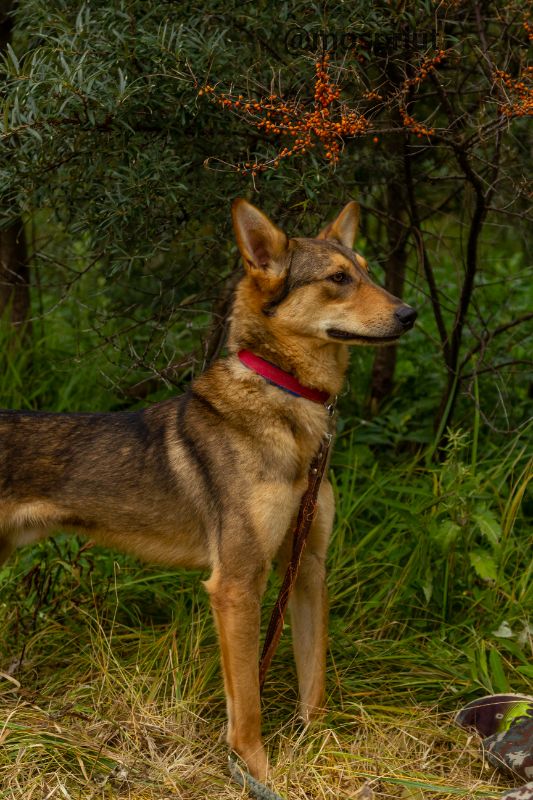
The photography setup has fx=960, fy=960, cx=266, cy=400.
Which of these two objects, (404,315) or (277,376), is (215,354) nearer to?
(277,376)

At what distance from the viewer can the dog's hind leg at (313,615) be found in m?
3.88

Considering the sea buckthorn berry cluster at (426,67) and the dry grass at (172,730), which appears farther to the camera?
the sea buckthorn berry cluster at (426,67)

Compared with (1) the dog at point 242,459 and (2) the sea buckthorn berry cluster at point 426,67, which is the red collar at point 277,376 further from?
(2) the sea buckthorn berry cluster at point 426,67

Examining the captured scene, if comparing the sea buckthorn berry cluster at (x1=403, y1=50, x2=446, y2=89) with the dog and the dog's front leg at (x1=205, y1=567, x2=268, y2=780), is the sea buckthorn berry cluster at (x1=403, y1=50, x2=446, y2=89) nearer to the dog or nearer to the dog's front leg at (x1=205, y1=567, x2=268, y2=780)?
the dog

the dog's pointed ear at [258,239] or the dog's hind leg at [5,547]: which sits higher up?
the dog's pointed ear at [258,239]

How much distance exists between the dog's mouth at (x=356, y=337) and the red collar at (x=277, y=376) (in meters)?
0.23

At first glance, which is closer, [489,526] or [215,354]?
[489,526]

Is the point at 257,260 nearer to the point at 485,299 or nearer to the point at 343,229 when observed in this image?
the point at 343,229

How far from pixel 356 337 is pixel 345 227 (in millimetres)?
705

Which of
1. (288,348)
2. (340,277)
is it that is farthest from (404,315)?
(288,348)

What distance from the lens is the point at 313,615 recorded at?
3955 millimetres

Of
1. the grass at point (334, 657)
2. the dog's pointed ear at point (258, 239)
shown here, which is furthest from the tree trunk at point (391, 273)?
the dog's pointed ear at point (258, 239)

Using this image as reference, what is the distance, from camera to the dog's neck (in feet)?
12.2

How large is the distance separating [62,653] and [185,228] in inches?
83.6
